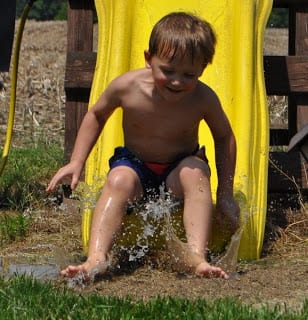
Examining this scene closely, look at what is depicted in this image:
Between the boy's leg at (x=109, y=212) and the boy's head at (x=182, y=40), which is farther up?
the boy's head at (x=182, y=40)

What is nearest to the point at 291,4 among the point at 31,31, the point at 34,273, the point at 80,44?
the point at 80,44

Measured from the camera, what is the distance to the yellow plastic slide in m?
4.60

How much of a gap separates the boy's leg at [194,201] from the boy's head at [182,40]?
0.44 m

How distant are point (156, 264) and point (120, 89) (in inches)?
29.6

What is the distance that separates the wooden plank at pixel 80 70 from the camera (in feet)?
18.1

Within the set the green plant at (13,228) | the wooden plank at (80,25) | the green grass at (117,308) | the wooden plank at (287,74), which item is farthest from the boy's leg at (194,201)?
the wooden plank at (80,25)

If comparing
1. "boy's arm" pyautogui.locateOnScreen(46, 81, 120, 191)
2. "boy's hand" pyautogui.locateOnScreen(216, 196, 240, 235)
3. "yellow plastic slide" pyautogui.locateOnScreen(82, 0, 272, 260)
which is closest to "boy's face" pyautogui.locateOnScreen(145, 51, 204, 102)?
"boy's arm" pyautogui.locateOnScreen(46, 81, 120, 191)

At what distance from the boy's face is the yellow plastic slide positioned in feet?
2.26

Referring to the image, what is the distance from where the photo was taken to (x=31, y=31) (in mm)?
20688

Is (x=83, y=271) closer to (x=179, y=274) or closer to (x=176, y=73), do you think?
(x=179, y=274)

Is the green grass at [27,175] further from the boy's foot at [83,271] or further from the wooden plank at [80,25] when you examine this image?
the boy's foot at [83,271]

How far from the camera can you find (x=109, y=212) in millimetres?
4055

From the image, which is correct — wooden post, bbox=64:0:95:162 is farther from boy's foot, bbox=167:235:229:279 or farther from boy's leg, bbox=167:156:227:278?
boy's foot, bbox=167:235:229:279

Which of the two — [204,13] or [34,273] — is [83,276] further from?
[204,13]
